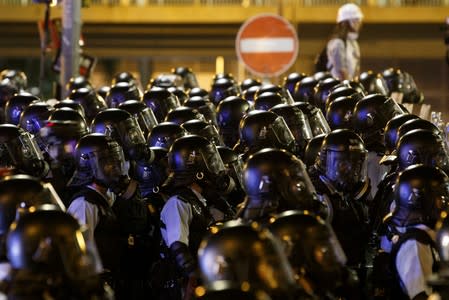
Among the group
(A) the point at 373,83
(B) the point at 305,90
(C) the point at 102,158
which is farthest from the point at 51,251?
(A) the point at 373,83

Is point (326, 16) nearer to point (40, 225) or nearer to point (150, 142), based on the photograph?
point (150, 142)

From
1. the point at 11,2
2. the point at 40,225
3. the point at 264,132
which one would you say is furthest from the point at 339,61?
the point at 11,2

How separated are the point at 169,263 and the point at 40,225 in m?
2.90

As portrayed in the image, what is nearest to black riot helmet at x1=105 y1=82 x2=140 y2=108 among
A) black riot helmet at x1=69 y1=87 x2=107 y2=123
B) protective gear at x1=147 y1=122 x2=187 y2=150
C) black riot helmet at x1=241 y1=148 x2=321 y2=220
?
black riot helmet at x1=69 y1=87 x2=107 y2=123

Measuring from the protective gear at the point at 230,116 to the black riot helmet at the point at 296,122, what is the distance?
1192 millimetres

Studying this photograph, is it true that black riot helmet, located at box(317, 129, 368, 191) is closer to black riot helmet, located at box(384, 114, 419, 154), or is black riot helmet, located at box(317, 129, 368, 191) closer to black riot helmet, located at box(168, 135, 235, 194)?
black riot helmet, located at box(168, 135, 235, 194)

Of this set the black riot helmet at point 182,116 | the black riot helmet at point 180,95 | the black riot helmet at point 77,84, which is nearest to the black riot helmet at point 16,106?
the black riot helmet at point 180,95

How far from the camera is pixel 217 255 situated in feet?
20.6

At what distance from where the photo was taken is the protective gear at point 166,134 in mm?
10906

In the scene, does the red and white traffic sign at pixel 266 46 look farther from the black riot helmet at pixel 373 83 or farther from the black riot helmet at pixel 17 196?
the black riot helmet at pixel 17 196

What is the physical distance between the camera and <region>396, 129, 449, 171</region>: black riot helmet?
9.48 m

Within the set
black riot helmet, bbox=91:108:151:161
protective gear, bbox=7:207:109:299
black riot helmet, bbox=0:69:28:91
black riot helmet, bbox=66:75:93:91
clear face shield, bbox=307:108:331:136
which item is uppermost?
protective gear, bbox=7:207:109:299

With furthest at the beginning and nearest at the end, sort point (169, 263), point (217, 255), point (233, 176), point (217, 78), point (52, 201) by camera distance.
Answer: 1. point (217, 78)
2. point (233, 176)
3. point (169, 263)
4. point (52, 201)
5. point (217, 255)

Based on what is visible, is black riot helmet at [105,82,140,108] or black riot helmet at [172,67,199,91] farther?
black riot helmet at [172,67,199,91]
